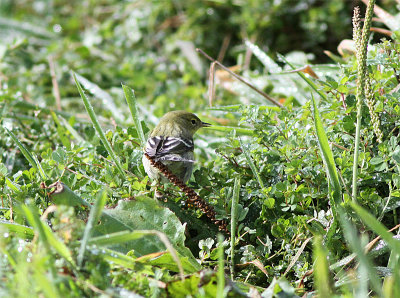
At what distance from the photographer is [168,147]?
11.2 ft

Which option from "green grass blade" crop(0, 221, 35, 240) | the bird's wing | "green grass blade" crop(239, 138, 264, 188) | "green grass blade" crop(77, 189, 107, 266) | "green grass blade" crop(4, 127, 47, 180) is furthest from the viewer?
the bird's wing

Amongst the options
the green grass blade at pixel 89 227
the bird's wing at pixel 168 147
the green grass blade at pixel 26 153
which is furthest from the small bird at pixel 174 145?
the green grass blade at pixel 89 227

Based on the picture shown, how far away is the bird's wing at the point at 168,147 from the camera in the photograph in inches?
124

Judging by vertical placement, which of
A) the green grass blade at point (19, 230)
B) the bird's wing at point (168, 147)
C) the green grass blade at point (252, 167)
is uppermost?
the green grass blade at point (252, 167)

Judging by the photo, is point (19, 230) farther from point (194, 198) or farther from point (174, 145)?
point (174, 145)

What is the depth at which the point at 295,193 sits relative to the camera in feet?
8.26

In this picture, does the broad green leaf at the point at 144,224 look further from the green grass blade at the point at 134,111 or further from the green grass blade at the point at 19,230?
the green grass blade at the point at 134,111

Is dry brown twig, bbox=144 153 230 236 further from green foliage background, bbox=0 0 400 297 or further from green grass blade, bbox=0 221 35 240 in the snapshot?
green grass blade, bbox=0 221 35 240

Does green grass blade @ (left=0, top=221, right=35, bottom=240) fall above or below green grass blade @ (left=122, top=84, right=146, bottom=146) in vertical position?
below

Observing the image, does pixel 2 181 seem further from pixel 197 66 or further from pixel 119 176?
pixel 197 66

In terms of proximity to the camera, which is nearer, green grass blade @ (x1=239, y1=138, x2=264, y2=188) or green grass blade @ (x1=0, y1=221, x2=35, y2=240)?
green grass blade @ (x1=0, y1=221, x2=35, y2=240)

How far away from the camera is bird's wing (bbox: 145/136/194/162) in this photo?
10.3 ft

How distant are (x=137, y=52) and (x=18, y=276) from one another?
17.3 ft

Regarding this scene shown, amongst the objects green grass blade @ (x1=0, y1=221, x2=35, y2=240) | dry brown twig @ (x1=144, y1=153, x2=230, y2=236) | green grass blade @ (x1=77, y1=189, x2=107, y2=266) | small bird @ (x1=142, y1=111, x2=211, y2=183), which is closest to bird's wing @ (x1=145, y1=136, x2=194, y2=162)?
small bird @ (x1=142, y1=111, x2=211, y2=183)
